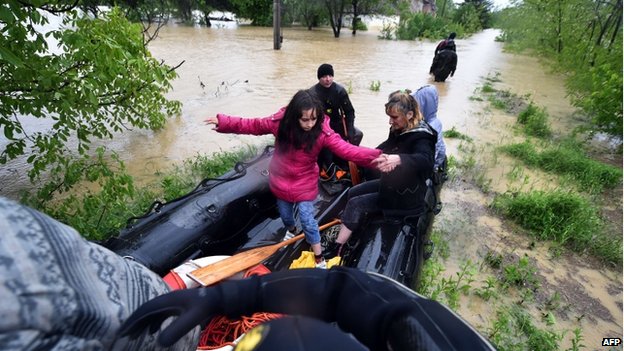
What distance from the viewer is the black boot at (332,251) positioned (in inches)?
120

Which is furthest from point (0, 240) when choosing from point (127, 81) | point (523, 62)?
point (523, 62)

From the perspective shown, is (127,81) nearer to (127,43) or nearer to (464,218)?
(127,43)

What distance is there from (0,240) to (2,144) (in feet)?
21.1

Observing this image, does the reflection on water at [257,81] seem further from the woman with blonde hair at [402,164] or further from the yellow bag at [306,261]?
the woman with blonde hair at [402,164]

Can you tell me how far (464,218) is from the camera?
454 centimetres

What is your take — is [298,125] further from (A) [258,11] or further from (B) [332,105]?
(A) [258,11]

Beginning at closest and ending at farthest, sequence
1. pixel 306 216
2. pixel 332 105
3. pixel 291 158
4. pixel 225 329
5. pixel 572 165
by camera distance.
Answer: pixel 225 329
pixel 291 158
pixel 306 216
pixel 332 105
pixel 572 165

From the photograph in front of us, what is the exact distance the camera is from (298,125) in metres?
2.50

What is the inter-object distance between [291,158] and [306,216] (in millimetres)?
469

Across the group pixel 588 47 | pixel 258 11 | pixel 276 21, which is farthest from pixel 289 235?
pixel 258 11

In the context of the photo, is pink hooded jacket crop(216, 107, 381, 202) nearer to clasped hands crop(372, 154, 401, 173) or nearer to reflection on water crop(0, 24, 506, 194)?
clasped hands crop(372, 154, 401, 173)

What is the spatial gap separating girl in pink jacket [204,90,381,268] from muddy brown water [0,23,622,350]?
177 centimetres

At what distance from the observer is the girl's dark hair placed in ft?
7.92

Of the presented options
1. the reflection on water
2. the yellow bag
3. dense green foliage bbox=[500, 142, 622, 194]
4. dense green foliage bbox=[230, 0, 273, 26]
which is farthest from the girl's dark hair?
dense green foliage bbox=[230, 0, 273, 26]
